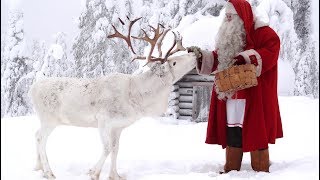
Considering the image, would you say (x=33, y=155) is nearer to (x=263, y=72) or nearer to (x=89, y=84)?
(x=89, y=84)

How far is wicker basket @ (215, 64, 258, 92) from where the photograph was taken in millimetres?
3781

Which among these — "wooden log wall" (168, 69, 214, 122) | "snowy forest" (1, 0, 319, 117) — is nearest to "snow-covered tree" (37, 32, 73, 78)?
"snowy forest" (1, 0, 319, 117)

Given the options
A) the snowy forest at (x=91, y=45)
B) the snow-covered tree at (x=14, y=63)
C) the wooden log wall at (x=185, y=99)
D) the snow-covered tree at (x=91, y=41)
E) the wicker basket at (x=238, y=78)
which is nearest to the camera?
the wicker basket at (x=238, y=78)

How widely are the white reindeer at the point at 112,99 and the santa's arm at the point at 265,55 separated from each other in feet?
1.88

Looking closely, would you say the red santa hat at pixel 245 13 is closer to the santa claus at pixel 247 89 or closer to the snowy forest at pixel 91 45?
the santa claus at pixel 247 89

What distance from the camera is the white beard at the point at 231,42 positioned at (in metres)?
4.17

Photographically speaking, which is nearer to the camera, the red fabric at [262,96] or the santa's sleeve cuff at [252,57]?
the santa's sleeve cuff at [252,57]

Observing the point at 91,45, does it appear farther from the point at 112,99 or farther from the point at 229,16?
the point at 112,99

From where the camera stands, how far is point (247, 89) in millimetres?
4113

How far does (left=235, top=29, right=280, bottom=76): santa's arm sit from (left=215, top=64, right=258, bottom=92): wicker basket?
14 centimetres

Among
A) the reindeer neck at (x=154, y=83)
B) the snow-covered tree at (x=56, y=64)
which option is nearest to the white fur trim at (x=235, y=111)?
the reindeer neck at (x=154, y=83)

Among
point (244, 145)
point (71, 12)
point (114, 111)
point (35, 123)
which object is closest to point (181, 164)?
point (244, 145)

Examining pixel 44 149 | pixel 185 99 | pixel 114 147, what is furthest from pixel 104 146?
pixel 185 99

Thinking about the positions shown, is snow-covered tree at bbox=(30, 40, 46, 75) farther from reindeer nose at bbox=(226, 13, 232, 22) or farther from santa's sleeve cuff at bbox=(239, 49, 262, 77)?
santa's sleeve cuff at bbox=(239, 49, 262, 77)
